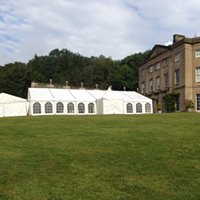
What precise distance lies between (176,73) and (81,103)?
14289 millimetres

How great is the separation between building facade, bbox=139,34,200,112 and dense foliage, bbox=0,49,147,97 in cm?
2353

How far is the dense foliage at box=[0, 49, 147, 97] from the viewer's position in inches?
2933

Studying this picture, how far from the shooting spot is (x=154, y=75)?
50.9 m

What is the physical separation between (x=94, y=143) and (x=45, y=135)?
3.02 m

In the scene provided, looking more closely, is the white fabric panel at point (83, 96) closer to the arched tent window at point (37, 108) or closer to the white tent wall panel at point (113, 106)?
the white tent wall panel at point (113, 106)

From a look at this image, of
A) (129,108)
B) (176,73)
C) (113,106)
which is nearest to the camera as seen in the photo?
(113,106)

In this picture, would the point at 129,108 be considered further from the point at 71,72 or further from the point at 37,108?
the point at 71,72

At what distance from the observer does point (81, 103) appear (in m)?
38.4

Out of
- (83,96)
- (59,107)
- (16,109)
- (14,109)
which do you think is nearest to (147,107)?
(83,96)

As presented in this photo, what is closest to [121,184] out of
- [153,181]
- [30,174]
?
[153,181]

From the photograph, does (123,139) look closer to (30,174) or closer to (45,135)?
(45,135)

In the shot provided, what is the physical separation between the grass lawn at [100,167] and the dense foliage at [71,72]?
2435 inches

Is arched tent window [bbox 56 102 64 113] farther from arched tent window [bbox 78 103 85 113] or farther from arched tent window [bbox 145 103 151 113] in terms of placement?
arched tent window [bbox 145 103 151 113]

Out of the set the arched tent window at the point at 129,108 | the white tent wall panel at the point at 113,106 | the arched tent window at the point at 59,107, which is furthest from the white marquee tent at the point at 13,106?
the arched tent window at the point at 129,108
